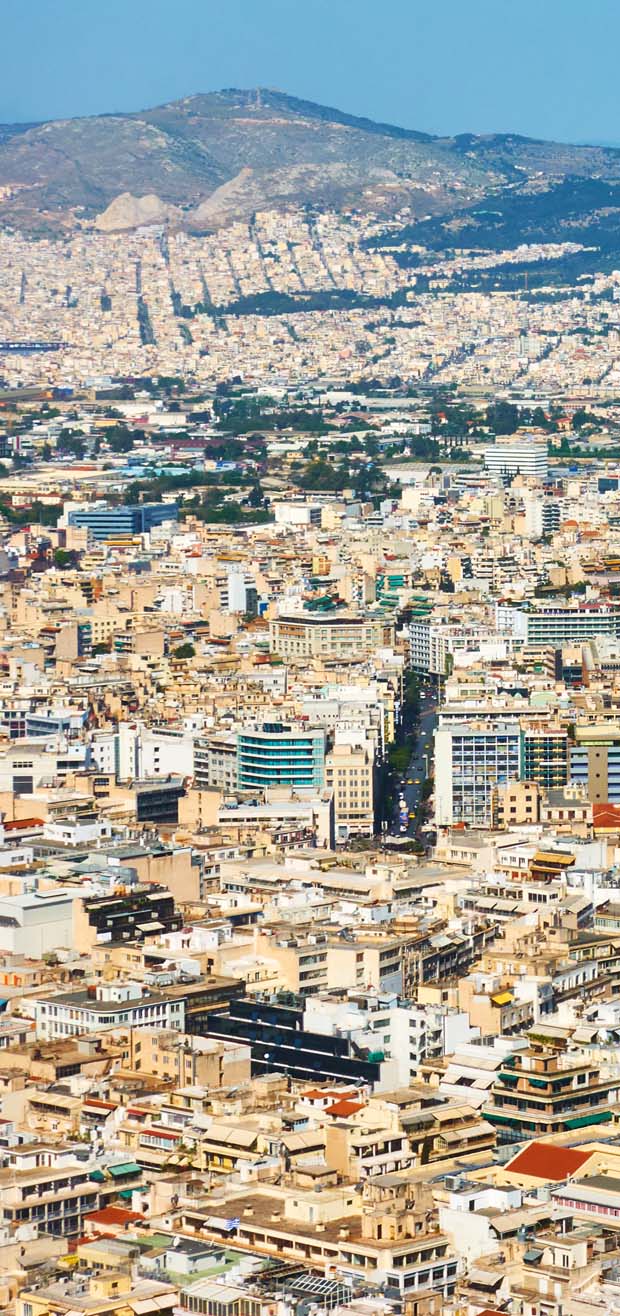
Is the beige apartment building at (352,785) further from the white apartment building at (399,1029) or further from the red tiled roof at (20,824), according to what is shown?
the white apartment building at (399,1029)

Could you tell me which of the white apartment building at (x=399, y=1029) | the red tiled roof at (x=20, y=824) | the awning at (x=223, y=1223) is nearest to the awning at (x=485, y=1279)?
the awning at (x=223, y=1223)

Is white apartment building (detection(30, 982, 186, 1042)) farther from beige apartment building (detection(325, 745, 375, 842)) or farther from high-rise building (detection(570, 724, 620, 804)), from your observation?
high-rise building (detection(570, 724, 620, 804))

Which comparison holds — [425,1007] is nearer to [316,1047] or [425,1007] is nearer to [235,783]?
[316,1047]

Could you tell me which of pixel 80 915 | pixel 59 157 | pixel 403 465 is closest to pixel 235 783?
pixel 80 915

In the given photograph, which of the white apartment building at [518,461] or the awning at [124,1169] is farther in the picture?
the white apartment building at [518,461]

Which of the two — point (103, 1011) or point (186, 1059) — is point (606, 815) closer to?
point (103, 1011)

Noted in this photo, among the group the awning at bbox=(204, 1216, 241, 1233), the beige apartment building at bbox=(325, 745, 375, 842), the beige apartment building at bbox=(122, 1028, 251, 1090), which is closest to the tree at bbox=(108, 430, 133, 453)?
the beige apartment building at bbox=(325, 745, 375, 842)

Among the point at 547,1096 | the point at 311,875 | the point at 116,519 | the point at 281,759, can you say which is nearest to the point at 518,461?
the point at 116,519
